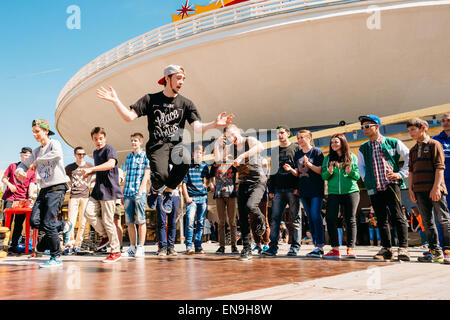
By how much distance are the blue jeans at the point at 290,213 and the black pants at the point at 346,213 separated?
0.53 meters

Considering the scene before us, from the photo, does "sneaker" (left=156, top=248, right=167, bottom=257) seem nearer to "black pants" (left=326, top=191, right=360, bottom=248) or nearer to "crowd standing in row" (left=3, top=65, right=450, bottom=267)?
"crowd standing in row" (left=3, top=65, right=450, bottom=267)

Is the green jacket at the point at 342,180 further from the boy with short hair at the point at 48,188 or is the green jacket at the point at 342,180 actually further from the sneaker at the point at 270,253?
the boy with short hair at the point at 48,188

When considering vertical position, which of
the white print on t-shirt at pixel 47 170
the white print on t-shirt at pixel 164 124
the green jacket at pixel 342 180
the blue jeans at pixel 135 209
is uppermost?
the white print on t-shirt at pixel 164 124

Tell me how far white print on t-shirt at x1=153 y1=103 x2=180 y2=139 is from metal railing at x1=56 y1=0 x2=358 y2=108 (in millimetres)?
12589

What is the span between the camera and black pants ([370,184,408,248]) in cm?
428

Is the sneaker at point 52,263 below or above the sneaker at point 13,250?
above

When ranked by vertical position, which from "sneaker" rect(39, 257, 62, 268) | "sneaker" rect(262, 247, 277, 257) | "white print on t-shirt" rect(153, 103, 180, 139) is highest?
"white print on t-shirt" rect(153, 103, 180, 139)

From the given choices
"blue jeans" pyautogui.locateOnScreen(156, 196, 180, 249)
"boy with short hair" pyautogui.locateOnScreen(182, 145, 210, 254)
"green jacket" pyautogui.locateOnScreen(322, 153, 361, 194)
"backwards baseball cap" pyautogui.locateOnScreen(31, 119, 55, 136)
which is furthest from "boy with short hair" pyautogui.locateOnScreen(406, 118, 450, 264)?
"backwards baseball cap" pyautogui.locateOnScreen(31, 119, 55, 136)

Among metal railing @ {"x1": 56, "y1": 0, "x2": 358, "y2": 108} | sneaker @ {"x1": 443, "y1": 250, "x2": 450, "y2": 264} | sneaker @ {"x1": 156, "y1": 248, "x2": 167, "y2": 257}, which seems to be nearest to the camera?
sneaker @ {"x1": 443, "y1": 250, "x2": 450, "y2": 264}

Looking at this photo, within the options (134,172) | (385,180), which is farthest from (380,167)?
(134,172)

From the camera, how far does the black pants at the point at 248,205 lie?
448 centimetres

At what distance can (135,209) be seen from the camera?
541 cm

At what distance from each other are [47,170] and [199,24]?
43.9 feet

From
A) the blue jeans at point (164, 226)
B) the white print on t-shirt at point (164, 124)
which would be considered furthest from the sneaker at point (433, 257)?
the blue jeans at point (164, 226)
